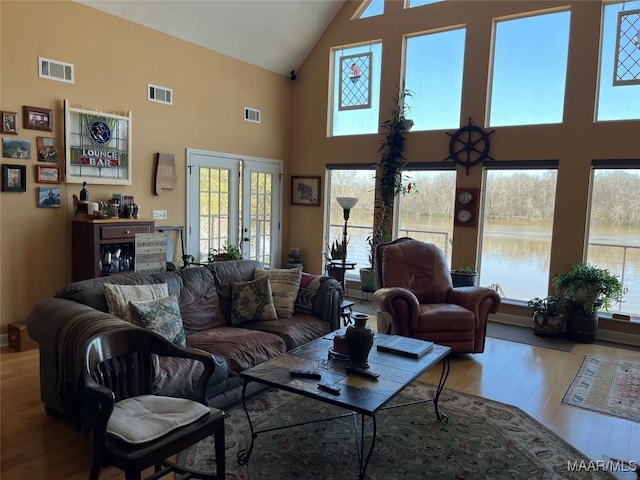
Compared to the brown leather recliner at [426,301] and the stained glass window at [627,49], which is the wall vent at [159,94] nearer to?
the brown leather recliner at [426,301]

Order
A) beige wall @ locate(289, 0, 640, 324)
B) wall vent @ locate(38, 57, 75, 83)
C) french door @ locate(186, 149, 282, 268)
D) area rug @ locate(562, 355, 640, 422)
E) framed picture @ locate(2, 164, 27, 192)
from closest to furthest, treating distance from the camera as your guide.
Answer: area rug @ locate(562, 355, 640, 422) < framed picture @ locate(2, 164, 27, 192) < wall vent @ locate(38, 57, 75, 83) < beige wall @ locate(289, 0, 640, 324) < french door @ locate(186, 149, 282, 268)

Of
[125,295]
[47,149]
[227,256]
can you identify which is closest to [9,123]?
[47,149]

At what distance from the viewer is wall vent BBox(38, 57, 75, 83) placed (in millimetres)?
4383

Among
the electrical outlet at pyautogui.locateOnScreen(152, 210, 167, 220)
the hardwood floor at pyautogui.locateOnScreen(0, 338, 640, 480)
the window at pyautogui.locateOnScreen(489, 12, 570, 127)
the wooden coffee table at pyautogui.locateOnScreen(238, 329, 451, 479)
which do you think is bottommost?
the hardwood floor at pyautogui.locateOnScreen(0, 338, 640, 480)

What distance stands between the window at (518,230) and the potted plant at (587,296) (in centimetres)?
54

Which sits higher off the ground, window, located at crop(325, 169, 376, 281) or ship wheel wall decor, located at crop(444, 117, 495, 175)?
ship wheel wall decor, located at crop(444, 117, 495, 175)

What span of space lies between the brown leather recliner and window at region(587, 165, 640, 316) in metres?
1.93

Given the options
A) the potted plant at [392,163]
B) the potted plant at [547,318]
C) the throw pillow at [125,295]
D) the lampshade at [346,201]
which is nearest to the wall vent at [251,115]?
the potted plant at [392,163]

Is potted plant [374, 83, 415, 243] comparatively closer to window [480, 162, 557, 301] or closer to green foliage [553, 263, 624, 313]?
window [480, 162, 557, 301]

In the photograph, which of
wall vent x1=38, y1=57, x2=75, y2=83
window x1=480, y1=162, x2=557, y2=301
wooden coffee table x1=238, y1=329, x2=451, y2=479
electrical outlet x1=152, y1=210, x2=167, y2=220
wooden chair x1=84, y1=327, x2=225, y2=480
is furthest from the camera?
window x1=480, y1=162, x2=557, y2=301

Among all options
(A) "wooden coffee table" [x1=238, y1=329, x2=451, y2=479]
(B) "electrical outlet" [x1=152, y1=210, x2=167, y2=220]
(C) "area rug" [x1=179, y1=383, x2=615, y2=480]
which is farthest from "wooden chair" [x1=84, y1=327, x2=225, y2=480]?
(B) "electrical outlet" [x1=152, y1=210, x2=167, y2=220]

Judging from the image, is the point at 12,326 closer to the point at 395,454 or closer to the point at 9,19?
the point at 9,19

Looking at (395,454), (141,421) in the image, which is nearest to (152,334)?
(141,421)

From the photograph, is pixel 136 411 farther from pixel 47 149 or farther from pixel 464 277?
pixel 464 277
